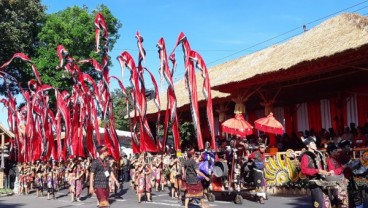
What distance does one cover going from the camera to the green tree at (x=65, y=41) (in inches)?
1215

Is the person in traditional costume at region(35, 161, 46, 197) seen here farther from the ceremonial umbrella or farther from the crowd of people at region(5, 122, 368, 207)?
the ceremonial umbrella

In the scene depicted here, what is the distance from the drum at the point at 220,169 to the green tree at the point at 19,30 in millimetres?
20107

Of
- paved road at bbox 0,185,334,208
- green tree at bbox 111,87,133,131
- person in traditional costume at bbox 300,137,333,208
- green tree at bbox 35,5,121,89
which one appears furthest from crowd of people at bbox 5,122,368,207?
green tree at bbox 111,87,133,131

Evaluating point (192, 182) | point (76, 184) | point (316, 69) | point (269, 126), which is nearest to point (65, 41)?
point (76, 184)

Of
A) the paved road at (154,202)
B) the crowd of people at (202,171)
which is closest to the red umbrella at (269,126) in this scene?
the crowd of people at (202,171)

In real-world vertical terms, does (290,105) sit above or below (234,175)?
above

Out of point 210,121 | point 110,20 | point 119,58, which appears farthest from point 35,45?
point 210,121

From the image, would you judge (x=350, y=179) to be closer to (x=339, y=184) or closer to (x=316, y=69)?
(x=339, y=184)

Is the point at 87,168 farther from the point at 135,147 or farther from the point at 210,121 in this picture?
the point at 210,121

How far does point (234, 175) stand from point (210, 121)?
1.83 metres

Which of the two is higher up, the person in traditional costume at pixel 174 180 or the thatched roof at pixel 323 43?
the thatched roof at pixel 323 43

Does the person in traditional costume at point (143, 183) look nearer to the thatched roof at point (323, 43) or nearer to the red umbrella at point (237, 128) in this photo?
the red umbrella at point (237, 128)

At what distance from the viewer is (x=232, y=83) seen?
17703mm

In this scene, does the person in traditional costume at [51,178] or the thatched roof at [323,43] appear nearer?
the thatched roof at [323,43]
